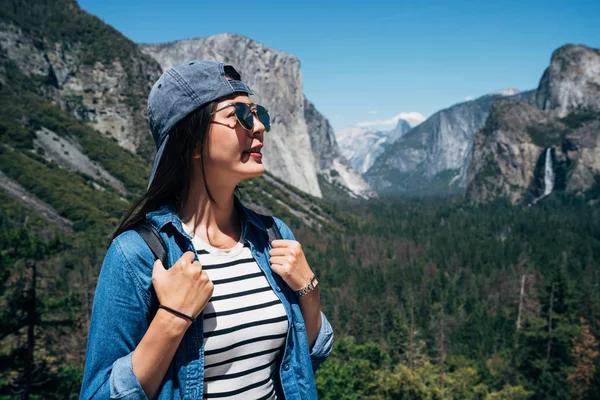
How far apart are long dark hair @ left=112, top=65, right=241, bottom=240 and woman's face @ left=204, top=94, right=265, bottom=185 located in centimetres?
4

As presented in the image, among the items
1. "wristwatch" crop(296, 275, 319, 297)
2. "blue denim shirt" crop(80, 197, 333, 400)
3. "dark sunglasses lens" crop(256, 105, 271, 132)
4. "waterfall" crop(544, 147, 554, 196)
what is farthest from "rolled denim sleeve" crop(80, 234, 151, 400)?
"waterfall" crop(544, 147, 554, 196)

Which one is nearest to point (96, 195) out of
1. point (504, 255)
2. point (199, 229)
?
point (504, 255)

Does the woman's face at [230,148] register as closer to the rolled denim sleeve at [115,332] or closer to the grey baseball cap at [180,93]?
the grey baseball cap at [180,93]

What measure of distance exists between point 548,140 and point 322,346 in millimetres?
178192

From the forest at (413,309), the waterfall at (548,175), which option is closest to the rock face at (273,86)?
the forest at (413,309)

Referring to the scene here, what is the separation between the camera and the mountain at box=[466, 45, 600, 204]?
14412cm

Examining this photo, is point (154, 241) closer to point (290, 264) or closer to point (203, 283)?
point (203, 283)

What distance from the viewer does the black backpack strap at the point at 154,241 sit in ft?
6.79

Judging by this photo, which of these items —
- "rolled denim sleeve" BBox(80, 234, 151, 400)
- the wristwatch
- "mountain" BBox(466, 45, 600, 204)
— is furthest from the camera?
"mountain" BBox(466, 45, 600, 204)

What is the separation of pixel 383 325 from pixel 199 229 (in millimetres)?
42374

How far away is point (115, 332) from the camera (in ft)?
6.27

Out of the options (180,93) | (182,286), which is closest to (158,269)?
(182,286)

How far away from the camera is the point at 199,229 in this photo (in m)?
2.41

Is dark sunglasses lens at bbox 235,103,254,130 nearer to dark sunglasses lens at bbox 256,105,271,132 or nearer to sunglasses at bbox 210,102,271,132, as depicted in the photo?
sunglasses at bbox 210,102,271,132
